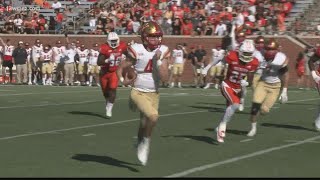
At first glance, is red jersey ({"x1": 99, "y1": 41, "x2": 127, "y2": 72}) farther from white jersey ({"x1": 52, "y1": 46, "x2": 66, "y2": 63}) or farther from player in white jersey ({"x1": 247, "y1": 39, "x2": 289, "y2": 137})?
white jersey ({"x1": 52, "y1": 46, "x2": 66, "y2": 63})

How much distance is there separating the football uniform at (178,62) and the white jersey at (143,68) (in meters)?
22.7

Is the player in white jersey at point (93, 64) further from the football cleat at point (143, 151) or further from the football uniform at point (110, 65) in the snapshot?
the football cleat at point (143, 151)

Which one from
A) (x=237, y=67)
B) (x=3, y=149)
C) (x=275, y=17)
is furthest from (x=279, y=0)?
(x=3, y=149)

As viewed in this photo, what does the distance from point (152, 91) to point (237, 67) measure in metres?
3.48

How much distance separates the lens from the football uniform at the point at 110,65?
55.5ft

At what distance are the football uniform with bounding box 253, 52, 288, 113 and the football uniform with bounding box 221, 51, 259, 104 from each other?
1215 mm

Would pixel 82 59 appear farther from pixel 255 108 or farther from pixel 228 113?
pixel 228 113

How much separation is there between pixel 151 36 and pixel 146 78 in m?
0.52

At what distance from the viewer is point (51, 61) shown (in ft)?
110

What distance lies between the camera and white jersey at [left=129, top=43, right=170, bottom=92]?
32.0 feet

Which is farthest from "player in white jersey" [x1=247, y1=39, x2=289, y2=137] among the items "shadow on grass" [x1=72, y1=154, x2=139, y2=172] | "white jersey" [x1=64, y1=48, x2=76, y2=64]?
"white jersey" [x1=64, y1=48, x2=76, y2=64]

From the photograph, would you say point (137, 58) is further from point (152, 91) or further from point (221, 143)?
point (221, 143)

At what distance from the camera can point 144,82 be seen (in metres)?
9.78

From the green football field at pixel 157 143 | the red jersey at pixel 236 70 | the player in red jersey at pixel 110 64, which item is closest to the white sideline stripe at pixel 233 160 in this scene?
the green football field at pixel 157 143
